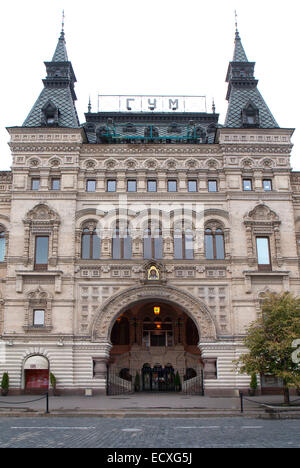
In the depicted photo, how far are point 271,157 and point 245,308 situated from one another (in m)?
12.8

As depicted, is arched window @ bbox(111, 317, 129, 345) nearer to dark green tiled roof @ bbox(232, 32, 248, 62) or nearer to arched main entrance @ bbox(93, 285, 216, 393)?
arched main entrance @ bbox(93, 285, 216, 393)

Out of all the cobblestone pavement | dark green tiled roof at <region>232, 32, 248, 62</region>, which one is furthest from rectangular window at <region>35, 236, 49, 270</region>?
dark green tiled roof at <region>232, 32, 248, 62</region>

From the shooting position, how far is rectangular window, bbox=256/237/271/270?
37.3 m

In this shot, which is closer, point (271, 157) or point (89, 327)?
point (89, 327)

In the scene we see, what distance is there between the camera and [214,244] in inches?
1502

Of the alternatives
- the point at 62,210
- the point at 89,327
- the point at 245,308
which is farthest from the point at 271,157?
the point at 89,327

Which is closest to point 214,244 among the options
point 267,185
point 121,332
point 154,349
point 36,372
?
point 267,185

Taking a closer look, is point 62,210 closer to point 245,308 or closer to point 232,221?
point 232,221

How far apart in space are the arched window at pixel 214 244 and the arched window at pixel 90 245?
853cm

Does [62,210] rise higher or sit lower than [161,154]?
lower

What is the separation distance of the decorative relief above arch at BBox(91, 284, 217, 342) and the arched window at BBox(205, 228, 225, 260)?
386 cm

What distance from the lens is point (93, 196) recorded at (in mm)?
38812

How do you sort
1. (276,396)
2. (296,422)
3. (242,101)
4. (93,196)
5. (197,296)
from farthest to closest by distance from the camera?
(242,101) < (93,196) < (197,296) < (276,396) < (296,422)

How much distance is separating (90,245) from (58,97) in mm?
14994
